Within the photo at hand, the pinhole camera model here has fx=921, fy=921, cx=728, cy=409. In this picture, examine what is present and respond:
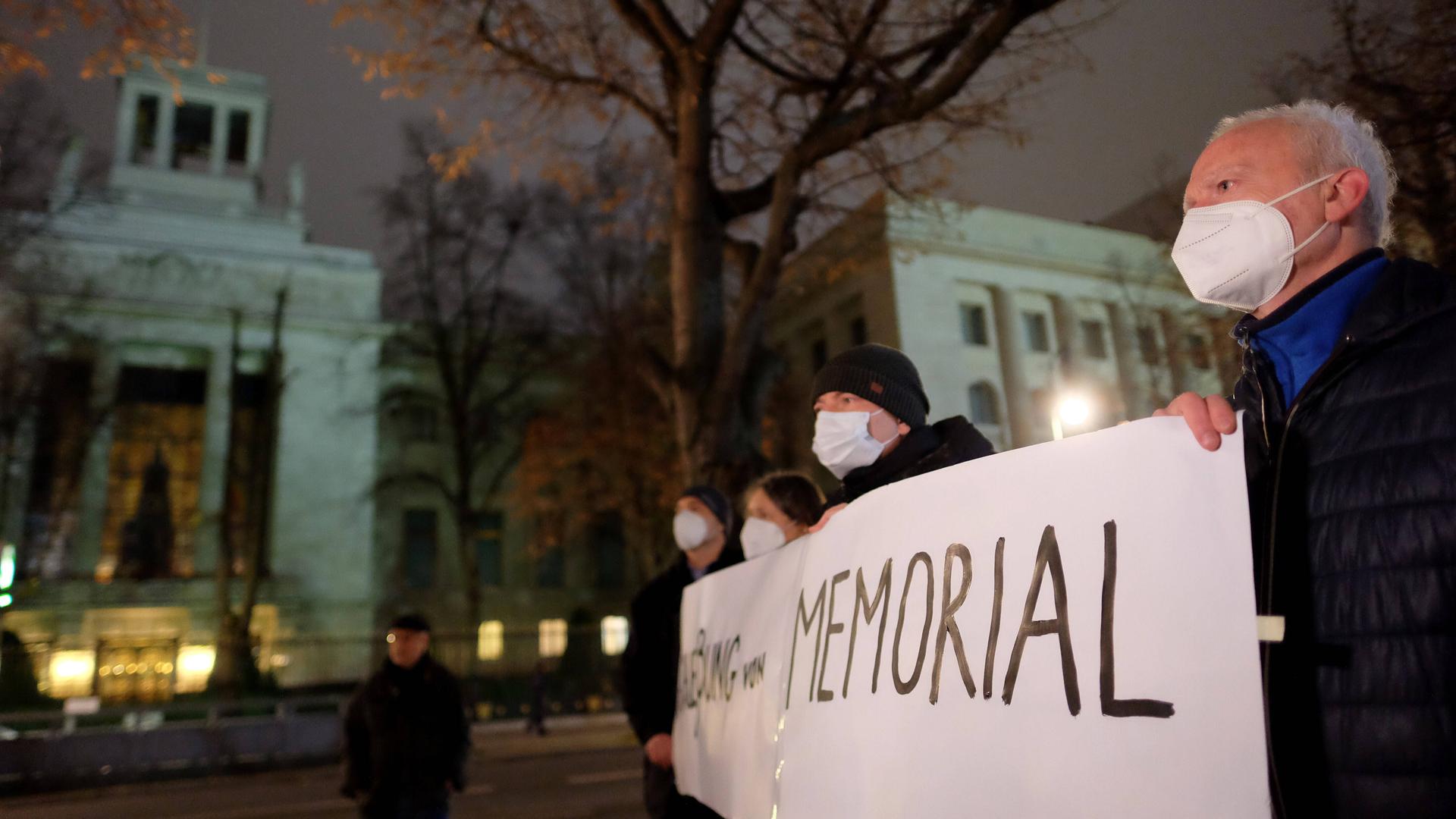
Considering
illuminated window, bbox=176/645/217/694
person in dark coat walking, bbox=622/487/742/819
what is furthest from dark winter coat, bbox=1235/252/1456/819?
illuminated window, bbox=176/645/217/694

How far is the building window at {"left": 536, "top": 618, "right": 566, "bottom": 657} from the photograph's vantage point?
3014 centimetres

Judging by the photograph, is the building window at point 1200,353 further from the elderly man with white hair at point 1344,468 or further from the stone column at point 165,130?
the stone column at point 165,130

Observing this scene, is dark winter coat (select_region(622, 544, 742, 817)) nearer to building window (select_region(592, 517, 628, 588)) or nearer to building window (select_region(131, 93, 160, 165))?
building window (select_region(592, 517, 628, 588))

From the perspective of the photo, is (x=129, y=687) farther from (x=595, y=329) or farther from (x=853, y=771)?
(x=853, y=771)

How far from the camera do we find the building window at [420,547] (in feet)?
128

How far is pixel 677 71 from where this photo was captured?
905 centimetres

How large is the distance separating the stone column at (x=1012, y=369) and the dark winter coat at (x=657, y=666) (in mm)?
33133

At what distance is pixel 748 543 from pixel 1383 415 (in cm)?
265

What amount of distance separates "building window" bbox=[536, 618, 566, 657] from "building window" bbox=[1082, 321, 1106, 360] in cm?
2286

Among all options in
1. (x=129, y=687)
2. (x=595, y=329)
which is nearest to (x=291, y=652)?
(x=129, y=687)

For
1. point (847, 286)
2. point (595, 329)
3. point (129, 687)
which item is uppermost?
point (847, 286)

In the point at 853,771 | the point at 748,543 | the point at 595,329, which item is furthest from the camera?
the point at 595,329

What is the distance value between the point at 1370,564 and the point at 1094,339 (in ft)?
128

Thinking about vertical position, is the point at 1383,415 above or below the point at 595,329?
below
